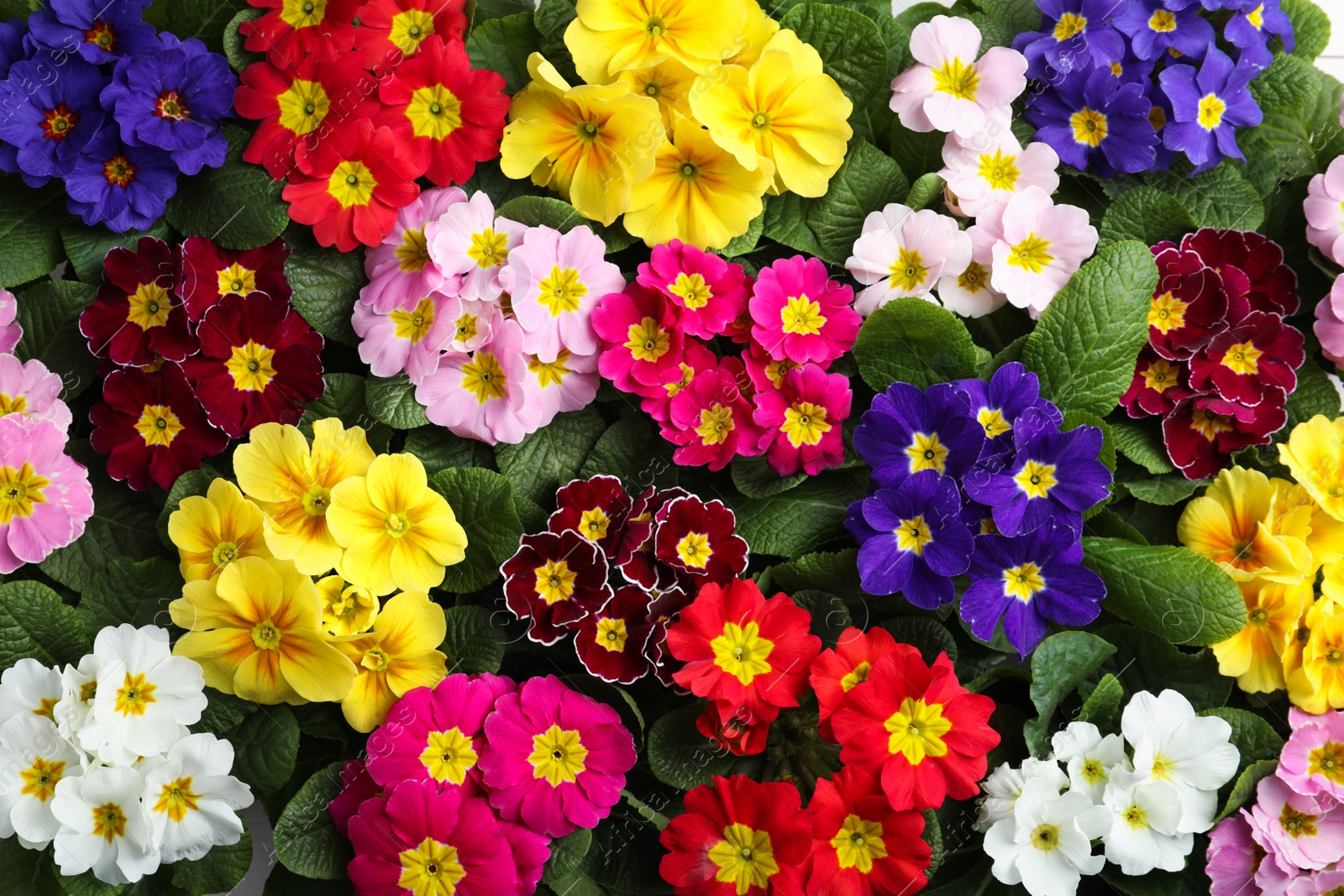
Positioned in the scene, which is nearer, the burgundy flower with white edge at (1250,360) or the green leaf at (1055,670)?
the green leaf at (1055,670)

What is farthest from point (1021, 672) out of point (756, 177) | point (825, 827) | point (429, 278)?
point (429, 278)

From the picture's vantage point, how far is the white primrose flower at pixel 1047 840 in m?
1.15

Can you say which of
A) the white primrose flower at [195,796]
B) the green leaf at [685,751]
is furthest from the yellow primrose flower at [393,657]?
the green leaf at [685,751]

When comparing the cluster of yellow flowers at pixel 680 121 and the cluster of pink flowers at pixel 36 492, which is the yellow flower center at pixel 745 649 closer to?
the cluster of yellow flowers at pixel 680 121

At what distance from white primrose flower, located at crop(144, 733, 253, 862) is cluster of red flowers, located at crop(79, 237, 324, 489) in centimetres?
28

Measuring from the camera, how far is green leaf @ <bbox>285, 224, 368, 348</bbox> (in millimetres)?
1268

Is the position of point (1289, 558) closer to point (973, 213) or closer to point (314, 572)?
point (973, 213)

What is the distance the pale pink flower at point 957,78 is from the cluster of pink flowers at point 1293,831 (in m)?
0.75

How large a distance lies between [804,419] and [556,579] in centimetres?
31

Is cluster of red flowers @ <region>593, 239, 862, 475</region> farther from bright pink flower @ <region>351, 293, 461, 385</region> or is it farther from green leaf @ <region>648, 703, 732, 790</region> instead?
green leaf @ <region>648, 703, 732, 790</region>

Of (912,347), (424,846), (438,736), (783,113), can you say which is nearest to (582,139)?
(783,113)

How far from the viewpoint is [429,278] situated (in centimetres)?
122

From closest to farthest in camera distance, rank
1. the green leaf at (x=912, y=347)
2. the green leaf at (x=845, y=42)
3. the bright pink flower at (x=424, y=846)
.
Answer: the bright pink flower at (x=424, y=846)
the green leaf at (x=912, y=347)
the green leaf at (x=845, y=42)

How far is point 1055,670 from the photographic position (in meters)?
1.21
